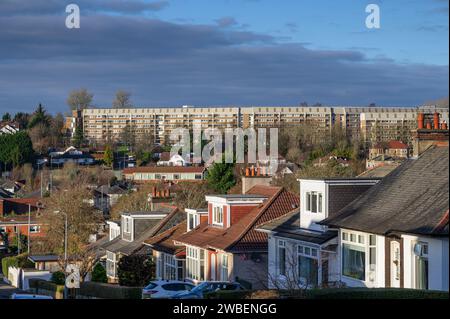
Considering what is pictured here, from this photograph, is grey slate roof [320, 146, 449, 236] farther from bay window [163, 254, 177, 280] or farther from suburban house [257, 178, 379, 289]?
bay window [163, 254, 177, 280]

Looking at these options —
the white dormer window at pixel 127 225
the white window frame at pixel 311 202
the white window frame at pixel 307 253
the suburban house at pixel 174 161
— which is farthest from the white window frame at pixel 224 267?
the suburban house at pixel 174 161

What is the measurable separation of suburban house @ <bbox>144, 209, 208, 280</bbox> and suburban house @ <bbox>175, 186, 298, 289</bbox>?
2.32ft

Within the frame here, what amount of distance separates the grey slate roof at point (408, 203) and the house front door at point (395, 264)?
80 cm

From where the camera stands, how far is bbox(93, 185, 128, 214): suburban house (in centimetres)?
12443

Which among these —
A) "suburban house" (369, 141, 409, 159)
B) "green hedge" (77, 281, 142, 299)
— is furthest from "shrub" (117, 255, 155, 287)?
"suburban house" (369, 141, 409, 159)

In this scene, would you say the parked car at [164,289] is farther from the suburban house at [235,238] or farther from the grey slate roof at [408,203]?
the grey slate roof at [408,203]

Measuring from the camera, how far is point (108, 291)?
4594 centimetres

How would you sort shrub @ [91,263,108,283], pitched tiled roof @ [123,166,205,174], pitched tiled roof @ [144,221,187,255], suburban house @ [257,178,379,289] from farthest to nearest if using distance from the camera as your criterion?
1. pitched tiled roof @ [123,166,205,174]
2. shrub @ [91,263,108,283]
3. pitched tiled roof @ [144,221,187,255]
4. suburban house @ [257,178,379,289]

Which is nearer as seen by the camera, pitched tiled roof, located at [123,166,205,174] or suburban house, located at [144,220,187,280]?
suburban house, located at [144,220,187,280]

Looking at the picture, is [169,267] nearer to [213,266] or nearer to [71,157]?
[213,266]

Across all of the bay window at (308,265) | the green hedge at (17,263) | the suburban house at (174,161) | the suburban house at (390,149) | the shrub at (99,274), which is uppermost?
the suburban house at (390,149)

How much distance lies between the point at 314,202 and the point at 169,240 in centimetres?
1795

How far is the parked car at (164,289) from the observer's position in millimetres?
38750
